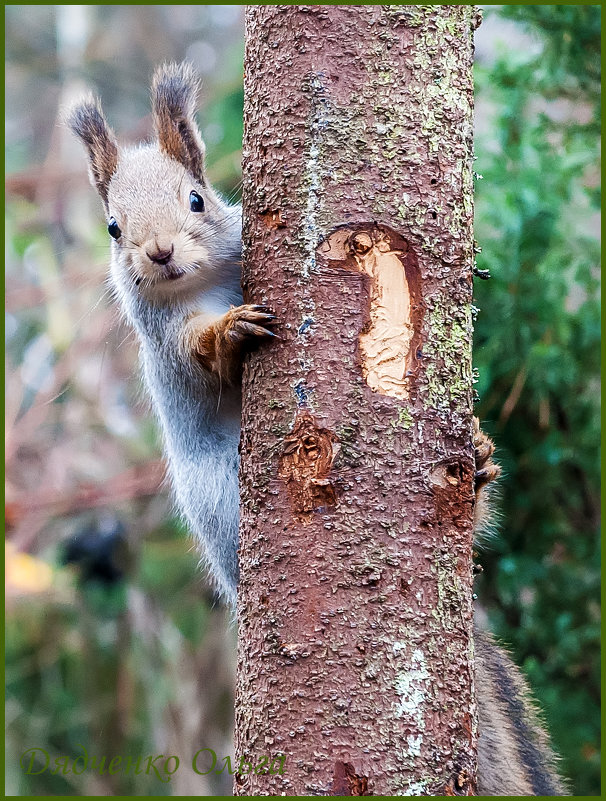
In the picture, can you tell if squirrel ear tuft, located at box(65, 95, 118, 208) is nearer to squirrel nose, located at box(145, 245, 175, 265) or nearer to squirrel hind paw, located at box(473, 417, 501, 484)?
squirrel nose, located at box(145, 245, 175, 265)

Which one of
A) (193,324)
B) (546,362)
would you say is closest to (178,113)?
(193,324)

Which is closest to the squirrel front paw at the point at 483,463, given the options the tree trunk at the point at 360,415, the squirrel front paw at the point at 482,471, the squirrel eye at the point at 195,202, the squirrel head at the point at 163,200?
the squirrel front paw at the point at 482,471

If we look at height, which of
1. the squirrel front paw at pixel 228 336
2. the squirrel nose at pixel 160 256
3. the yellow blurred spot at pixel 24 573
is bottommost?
the yellow blurred spot at pixel 24 573

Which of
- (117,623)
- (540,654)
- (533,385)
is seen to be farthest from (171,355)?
(117,623)

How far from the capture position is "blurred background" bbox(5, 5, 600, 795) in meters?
3.16

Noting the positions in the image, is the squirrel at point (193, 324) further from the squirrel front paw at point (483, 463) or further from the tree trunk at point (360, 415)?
the tree trunk at point (360, 415)

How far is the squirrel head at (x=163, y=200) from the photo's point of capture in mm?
2328

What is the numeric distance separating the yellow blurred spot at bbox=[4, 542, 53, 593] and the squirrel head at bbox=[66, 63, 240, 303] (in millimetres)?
1815

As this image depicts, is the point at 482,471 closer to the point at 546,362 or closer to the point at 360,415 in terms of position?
the point at 360,415

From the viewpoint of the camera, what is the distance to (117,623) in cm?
421

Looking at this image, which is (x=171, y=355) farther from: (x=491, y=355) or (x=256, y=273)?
(x=491, y=355)

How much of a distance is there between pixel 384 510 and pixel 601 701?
78.6 inches

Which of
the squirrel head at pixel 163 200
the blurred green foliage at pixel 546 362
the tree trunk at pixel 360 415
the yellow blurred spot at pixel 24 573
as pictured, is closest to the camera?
the tree trunk at pixel 360 415

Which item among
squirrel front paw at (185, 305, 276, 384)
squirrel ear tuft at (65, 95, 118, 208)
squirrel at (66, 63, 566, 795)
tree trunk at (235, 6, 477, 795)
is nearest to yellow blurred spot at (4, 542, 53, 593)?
squirrel at (66, 63, 566, 795)
